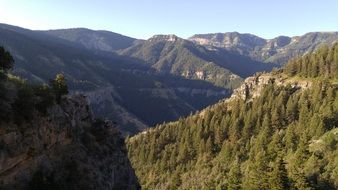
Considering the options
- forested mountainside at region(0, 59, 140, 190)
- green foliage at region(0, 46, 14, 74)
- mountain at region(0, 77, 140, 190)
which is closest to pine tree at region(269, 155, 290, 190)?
forested mountainside at region(0, 59, 140, 190)

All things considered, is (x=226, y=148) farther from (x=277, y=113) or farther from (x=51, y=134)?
(x=51, y=134)

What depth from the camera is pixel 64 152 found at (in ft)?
221

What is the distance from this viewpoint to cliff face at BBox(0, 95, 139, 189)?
183ft

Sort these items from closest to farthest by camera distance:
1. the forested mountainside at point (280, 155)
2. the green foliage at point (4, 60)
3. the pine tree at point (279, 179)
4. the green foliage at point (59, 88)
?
the green foliage at point (4, 60) < the green foliage at point (59, 88) < the pine tree at point (279, 179) < the forested mountainside at point (280, 155)

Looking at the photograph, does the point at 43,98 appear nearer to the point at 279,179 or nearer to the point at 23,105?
the point at 23,105

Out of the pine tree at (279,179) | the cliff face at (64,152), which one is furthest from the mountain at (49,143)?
the pine tree at (279,179)

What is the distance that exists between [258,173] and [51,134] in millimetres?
55003

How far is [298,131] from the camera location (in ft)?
527

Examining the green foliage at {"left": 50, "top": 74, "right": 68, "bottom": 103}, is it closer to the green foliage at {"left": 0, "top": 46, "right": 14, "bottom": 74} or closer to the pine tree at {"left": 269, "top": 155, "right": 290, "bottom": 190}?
the green foliage at {"left": 0, "top": 46, "right": 14, "bottom": 74}

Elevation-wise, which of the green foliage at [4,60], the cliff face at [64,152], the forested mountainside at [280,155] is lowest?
the forested mountainside at [280,155]

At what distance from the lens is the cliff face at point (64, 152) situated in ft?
183

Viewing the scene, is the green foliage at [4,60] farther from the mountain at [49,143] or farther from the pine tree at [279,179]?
the pine tree at [279,179]

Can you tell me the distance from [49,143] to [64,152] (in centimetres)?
394

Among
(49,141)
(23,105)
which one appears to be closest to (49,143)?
(49,141)
